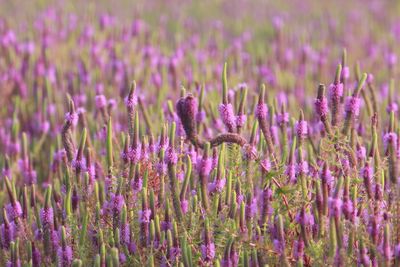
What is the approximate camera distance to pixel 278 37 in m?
5.93

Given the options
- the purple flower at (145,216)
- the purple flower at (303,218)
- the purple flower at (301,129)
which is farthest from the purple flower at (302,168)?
the purple flower at (145,216)

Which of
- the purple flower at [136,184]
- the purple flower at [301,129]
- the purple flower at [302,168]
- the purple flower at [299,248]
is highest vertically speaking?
the purple flower at [301,129]

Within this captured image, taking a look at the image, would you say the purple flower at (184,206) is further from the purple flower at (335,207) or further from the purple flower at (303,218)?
the purple flower at (335,207)

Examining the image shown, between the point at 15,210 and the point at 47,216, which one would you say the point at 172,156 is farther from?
the point at 15,210

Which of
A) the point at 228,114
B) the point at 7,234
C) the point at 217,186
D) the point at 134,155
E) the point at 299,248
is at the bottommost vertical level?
the point at 299,248

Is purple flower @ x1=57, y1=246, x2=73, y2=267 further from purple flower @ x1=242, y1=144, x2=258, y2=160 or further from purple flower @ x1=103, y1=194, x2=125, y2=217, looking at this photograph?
purple flower @ x1=242, y1=144, x2=258, y2=160

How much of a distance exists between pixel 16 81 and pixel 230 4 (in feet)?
14.5

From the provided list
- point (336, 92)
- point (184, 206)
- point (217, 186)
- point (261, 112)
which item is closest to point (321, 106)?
point (336, 92)

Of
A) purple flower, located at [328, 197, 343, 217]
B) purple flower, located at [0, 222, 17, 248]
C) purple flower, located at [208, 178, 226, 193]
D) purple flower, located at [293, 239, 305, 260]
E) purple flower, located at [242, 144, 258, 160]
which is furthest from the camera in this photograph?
purple flower, located at [0, 222, 17, 248]

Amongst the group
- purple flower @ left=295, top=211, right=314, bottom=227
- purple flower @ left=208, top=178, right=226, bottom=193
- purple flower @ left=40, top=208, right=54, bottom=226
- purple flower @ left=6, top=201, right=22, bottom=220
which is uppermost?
purple flower @ left=208, top=178, right=226, bottom=193

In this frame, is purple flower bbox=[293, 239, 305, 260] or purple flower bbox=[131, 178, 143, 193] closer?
purple flower bbox=[293, 239, 305, 260]

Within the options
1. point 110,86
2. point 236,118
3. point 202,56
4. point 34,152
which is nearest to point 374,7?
point 202,56

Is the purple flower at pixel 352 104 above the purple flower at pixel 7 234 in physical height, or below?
above

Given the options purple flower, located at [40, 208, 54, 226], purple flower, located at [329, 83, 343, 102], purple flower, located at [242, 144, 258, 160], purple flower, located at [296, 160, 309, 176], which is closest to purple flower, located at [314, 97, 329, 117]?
purple flower, located at [329, 83, 343, 102]
